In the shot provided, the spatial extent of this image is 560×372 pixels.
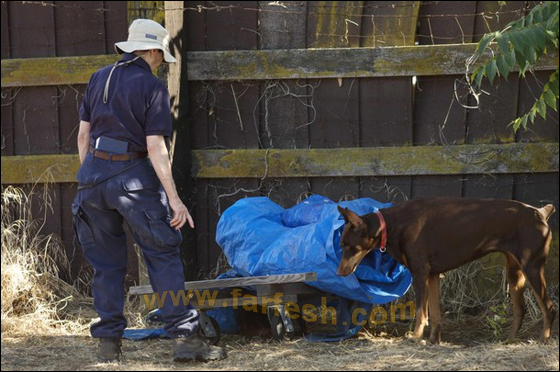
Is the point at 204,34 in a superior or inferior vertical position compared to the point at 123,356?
superior

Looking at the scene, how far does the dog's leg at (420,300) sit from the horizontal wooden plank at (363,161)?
1.24m

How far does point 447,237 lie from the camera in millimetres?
5844

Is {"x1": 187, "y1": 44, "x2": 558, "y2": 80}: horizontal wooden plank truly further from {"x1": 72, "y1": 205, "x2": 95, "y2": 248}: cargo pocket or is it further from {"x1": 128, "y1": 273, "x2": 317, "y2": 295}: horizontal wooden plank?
{"x1": 72, "y1": 205, "x2": 95, "y2": 248}: cargo pocket

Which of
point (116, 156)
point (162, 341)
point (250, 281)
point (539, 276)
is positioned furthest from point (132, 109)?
point (539, 276)

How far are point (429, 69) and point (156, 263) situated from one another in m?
2.84

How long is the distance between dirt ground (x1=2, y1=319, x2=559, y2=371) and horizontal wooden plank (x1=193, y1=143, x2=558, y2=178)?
4.15 ft

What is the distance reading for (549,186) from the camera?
266 inches

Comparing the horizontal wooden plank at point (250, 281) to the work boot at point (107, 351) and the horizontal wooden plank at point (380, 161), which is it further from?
the horizontal wooden plank at point (380, 161)

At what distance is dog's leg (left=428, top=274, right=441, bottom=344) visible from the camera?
5.93 meters

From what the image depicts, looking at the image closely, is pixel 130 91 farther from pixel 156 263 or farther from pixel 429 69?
pixel 429 69

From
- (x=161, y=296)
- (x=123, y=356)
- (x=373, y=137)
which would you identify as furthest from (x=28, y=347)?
(x=373, y=137)

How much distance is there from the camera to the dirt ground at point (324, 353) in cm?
512

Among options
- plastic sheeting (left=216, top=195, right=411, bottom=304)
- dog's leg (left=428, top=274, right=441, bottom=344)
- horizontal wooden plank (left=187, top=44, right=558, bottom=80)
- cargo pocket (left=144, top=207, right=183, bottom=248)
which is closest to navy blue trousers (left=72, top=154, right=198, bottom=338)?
cargo pocket (left=144, top=207, right=183, bottom=248)

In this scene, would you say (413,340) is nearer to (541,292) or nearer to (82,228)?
(541,292)
